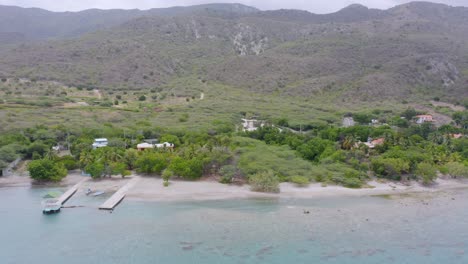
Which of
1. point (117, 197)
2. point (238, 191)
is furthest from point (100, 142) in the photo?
point (238, 191)

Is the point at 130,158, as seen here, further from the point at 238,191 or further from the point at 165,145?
the point at 238,191

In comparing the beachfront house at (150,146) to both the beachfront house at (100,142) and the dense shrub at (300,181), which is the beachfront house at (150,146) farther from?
the dense shrub at (300,181)

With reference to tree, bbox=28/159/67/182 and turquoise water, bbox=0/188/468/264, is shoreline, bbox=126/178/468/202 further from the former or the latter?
tree, bbox=28/159/67/182

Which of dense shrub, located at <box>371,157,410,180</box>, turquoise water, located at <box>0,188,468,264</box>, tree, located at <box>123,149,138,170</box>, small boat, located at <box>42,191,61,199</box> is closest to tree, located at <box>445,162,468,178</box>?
dense shrub, located at <box>371,157,410,180</box>

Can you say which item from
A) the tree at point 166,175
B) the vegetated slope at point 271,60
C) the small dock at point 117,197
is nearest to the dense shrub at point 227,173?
the tree at point 166,175

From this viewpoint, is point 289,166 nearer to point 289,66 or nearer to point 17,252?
point 17,252

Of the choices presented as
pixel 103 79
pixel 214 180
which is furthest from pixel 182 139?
pixel 103 79
